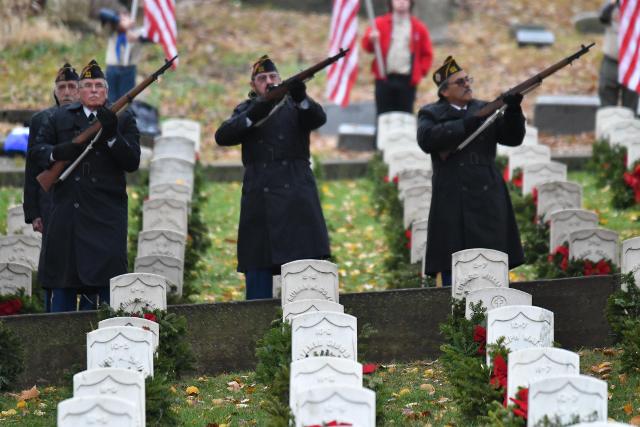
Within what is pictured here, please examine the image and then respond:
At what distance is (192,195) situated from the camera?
15.3m

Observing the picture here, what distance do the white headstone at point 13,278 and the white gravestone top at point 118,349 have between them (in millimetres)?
2788

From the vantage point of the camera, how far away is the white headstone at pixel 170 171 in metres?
15.3

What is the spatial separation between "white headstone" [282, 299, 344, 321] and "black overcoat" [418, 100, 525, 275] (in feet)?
5.46

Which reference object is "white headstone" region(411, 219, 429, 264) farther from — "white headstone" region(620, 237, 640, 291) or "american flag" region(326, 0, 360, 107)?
"american flag" region(326, 0, 360, 107)

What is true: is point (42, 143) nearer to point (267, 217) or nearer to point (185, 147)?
point (267, 217)

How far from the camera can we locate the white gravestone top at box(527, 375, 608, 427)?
7.48m

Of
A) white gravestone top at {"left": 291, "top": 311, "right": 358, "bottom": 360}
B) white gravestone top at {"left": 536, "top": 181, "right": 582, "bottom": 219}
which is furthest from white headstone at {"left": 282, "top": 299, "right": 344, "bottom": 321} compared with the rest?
white gravestone top at {"left": 536, "top": 181, "right": 582, "bottom": 219}

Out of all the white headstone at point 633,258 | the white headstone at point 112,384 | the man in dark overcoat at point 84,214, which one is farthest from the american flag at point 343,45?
the white headstone at point 112,384

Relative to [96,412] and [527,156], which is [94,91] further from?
[527,156]

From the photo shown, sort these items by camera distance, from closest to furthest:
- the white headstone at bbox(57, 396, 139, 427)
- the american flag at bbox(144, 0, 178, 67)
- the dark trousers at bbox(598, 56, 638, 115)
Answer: the white headstone at bbox(57, 396, 139, 427), the american flag at bbox(144, 0, 178, 67), the dark trousers at bbox(598, 56, 638, 115)

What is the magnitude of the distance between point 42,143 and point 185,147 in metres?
5.81

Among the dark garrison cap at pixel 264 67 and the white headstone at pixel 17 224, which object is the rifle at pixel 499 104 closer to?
the dark garrison cap at pixel 264 67

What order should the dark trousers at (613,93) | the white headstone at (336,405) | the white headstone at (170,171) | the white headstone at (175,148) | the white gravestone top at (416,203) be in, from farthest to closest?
the dark trousers at (613,93) → the white headstone at (175,148) → the white headstone at (170,171) → the white gravestone top at (416,203) → the white headstone at (336,405)

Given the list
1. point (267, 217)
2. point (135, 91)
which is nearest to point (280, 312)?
point (267, 217)
